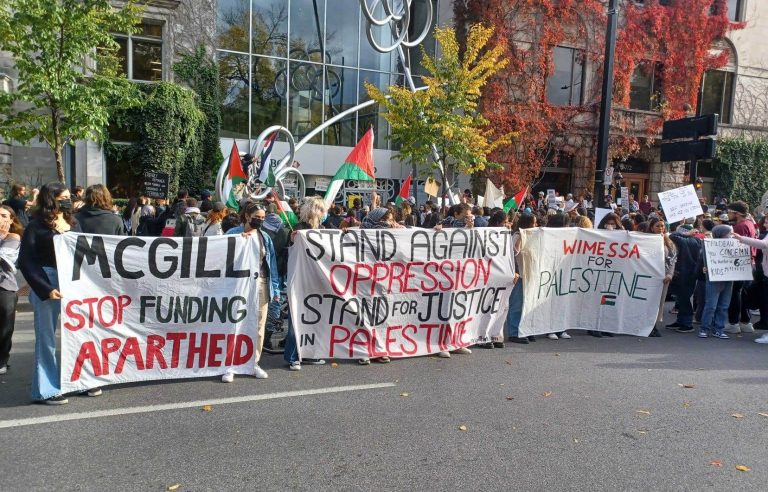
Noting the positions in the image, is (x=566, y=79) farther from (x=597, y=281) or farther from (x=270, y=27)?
(x=597, y=281)

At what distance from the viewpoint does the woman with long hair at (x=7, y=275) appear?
5.57 m

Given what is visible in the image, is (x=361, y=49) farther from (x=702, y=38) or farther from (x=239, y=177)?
(x=702, y=38)

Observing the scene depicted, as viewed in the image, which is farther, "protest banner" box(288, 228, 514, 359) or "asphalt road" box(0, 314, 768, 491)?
"protest banner" box(288, 228, 514, 359)

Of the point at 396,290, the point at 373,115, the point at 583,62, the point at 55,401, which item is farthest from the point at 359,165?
the point at 583,62

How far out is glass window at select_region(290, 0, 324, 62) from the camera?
23.9m

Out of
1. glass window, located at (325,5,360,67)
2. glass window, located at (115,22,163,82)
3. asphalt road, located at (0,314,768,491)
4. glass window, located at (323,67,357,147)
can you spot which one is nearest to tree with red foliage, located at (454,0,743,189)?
glass window, located at (325,5,360,67)

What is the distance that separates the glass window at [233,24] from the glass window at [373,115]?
5.30 metres

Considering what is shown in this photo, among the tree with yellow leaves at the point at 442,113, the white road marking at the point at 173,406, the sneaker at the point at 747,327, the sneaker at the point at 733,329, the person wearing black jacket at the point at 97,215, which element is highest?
the tree with yellow leaves at the point at 442,113

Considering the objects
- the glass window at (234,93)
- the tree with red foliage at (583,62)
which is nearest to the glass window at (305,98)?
the glass window at (234,93)

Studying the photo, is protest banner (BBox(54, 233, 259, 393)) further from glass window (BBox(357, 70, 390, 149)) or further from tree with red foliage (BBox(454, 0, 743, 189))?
glass window (BBox(357, 70, 390, 149))

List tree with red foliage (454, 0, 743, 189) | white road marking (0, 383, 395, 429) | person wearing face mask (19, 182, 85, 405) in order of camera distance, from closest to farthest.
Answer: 1. white road marking (0, 383, 395, 429)
2. person wearing face mask (19, 182, 85, 405)
3. tree with red foliage (454, 0, 743, 189)

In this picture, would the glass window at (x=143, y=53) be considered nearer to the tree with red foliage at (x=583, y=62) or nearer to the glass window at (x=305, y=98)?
the glass window at (x=305, y=98)

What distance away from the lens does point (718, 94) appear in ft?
93.8

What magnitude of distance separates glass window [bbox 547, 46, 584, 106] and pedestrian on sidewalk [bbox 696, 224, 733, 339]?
717 inches
